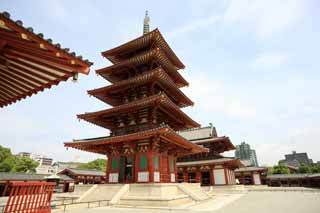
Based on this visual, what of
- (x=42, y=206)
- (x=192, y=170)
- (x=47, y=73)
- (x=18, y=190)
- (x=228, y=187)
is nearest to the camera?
(x=18, y=190)

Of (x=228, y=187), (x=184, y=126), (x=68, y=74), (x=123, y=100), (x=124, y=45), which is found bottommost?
(x=228, y=187)

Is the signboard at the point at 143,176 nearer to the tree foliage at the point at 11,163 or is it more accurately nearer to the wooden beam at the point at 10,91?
the wooden beam at the point at 10,91

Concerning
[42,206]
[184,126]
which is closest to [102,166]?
[184,126]

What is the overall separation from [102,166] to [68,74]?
3133 inches

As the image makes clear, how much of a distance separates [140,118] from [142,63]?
589 cm

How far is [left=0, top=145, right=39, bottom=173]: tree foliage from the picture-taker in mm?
48375

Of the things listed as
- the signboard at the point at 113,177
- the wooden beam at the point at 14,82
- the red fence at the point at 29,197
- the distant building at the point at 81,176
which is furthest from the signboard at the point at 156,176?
the distant building at the point at 81,176

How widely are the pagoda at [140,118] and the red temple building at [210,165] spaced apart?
9.72m

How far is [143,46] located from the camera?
20828mm

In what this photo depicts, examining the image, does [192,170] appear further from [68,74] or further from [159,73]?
[68,74]

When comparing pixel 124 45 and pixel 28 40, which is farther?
pixel 124 45

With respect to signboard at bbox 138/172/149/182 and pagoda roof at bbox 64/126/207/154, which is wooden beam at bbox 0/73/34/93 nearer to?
pagoda roof at bbox 64/126/207/154

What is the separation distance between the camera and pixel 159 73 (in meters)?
17.0

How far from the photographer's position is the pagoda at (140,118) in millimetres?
15594
